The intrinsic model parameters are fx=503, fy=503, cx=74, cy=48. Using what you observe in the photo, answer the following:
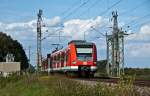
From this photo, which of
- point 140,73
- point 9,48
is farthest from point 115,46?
point 9,48

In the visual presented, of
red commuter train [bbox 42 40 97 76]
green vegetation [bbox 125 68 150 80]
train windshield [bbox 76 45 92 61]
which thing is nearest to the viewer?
red commuter train [bbox 42 40 97 76]

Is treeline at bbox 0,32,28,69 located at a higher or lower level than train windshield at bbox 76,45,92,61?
higher

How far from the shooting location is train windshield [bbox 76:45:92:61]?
1841 inches

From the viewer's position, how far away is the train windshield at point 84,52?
46750 millimetres

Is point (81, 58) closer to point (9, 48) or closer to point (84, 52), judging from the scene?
point (84, 52)

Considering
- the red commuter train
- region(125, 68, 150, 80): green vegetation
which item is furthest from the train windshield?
region(125, 68, 150, 80): green vegetation

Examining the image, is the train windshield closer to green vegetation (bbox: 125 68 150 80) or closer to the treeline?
green vegetation (bbox: 125 68 150 80)

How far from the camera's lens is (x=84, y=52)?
46.9 meters

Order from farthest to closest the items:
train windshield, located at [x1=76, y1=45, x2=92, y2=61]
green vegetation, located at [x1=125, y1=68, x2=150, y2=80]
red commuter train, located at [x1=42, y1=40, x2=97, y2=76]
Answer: green vegetation, located at [x1=125, y1=68, x2=150, y2=80], train windshield, located at [x1=76, y1=45, x2=92, y2=61], red commuter train, located at [x1=42, y1=40, x2=97, y2=76]

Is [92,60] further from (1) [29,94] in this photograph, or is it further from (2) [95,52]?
(1) [29,94]

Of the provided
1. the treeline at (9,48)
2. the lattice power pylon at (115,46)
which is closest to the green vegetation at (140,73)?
the lattice power pylon at (115,46)

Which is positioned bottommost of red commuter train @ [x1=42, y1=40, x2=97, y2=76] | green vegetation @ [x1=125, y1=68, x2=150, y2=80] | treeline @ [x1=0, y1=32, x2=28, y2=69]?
green vegetation @ [x1=125, y1=68, x2=150, y2=80]

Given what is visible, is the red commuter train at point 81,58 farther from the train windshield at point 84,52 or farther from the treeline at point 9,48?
the treeline at point 9,48

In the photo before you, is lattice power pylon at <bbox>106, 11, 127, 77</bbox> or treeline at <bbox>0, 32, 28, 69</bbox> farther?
treeline at <bbox>0, 32, 28, 69</bbox>
